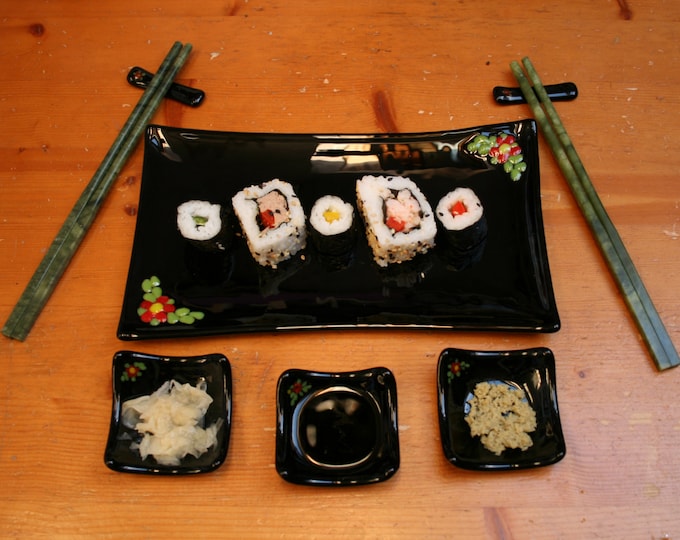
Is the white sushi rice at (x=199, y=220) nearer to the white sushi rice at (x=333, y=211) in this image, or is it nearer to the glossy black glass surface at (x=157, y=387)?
the white sushi rice at (x=333, y=211)

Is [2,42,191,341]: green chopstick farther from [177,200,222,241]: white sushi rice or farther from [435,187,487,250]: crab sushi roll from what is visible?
[435,187,487,250]: crab sushi roll

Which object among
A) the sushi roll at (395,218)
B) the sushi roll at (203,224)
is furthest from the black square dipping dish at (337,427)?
the sushi roll at (203,224)

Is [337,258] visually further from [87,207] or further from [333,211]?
[87,207]

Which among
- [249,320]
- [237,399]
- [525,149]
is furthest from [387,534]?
[525,149]

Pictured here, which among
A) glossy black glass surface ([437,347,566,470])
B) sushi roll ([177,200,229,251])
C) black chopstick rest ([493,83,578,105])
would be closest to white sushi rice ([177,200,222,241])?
sushi roll ([177,200,229,251])

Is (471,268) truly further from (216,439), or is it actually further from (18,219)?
(18,219)

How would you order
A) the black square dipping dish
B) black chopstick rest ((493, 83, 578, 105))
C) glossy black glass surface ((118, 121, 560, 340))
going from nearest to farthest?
the black square dipping dish
glossy black glass surface ((118, 121, 560, 340))
black chopstick rest ((493, 83, 578, 105))

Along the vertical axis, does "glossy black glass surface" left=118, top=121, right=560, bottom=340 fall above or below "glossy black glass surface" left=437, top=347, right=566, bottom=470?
above
